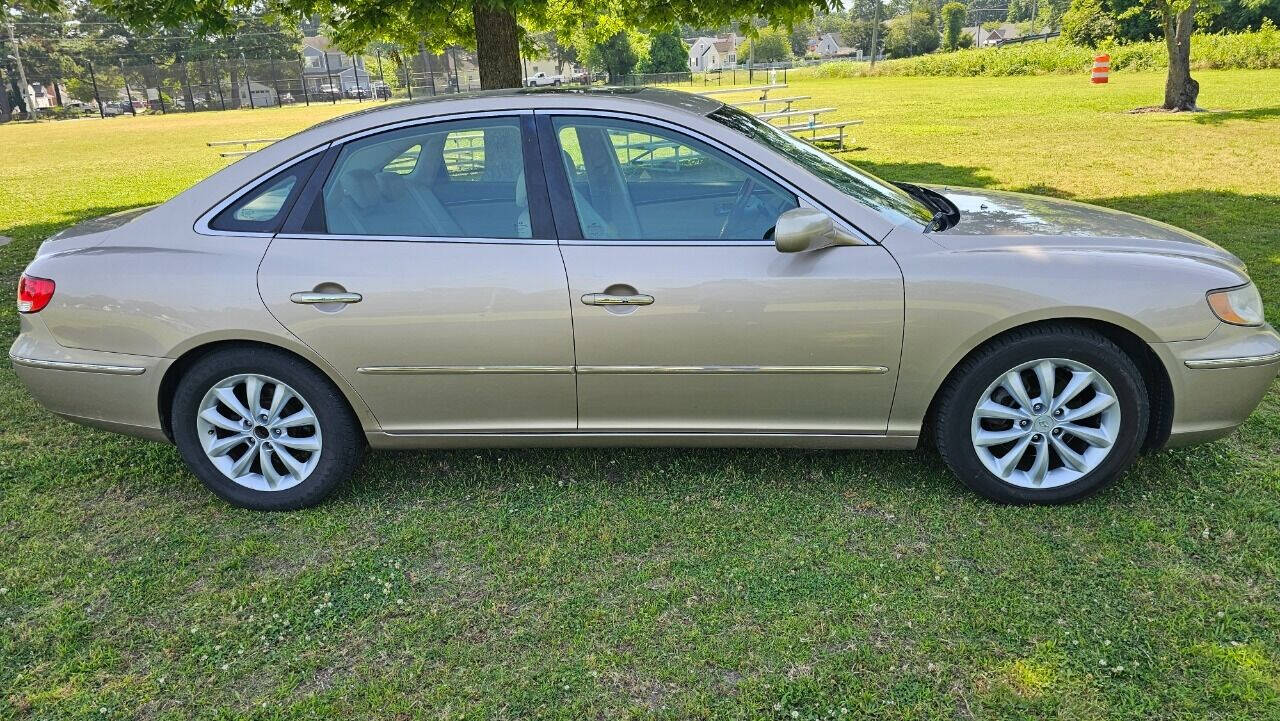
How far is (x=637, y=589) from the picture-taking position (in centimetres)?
300

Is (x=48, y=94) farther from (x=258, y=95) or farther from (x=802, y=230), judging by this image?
(x=802, y=230)

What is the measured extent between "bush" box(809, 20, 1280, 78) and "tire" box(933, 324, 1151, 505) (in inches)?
1222

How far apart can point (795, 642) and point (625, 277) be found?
1.37 meters

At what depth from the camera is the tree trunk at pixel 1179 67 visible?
18.1 meters

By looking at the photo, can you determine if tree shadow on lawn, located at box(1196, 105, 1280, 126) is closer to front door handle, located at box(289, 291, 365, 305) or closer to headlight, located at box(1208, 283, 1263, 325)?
headlight, located at box(1208, 283, 1263, 325)

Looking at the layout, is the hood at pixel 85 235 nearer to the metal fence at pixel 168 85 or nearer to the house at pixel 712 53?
the metal fence at pixel 168 85

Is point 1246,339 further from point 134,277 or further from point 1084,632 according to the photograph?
point 134,277

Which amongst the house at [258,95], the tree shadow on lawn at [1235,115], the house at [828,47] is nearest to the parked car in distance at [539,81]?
the tree shadow on lawn at [1235,115]

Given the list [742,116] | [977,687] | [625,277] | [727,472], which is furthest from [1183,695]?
[742,116]

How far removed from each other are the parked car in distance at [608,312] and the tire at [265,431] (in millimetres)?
13

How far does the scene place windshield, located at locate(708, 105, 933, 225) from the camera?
11.2 ft

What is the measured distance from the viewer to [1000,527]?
3293mm

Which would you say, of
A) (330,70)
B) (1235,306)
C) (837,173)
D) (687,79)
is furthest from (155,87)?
(1235,306)

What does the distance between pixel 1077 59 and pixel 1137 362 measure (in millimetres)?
41756
